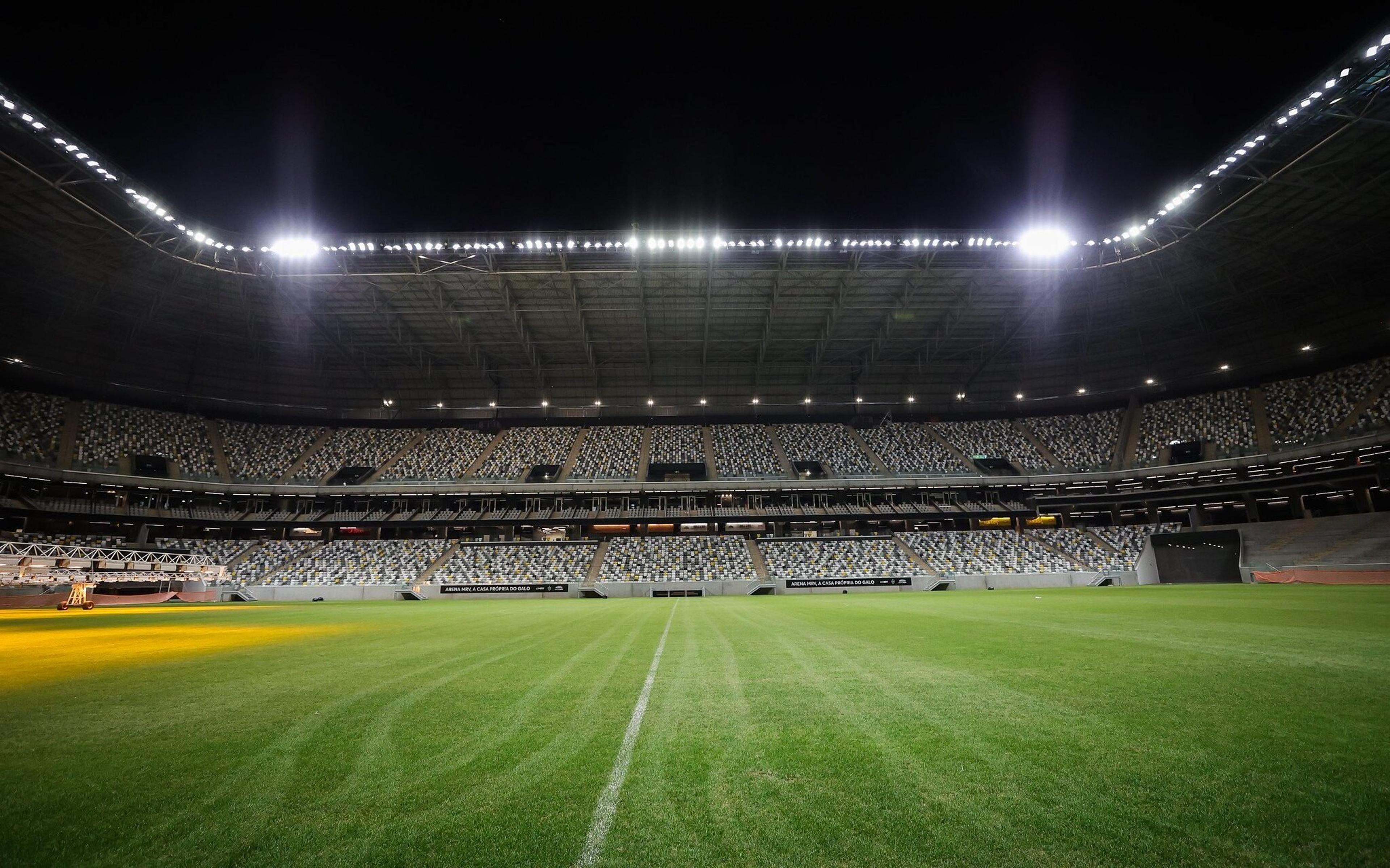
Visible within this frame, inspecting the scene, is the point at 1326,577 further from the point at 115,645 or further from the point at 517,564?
the point at 517,564

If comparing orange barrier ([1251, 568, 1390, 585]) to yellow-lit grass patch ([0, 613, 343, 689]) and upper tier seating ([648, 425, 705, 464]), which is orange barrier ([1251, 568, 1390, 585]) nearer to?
upper tier seating ([648, 425, 705, 464])

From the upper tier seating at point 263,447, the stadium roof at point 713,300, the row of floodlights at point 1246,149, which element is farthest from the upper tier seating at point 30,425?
the row of floodlights at point 1246,149

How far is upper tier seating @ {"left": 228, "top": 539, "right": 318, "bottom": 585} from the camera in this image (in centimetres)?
4134

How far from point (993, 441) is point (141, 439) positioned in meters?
75.0

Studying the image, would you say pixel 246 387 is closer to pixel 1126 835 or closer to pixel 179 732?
pixel 179 732

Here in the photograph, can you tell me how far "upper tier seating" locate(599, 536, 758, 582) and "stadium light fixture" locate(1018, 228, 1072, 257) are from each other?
28.7 metres

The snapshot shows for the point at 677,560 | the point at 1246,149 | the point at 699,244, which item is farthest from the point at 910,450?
the point at 1246,149

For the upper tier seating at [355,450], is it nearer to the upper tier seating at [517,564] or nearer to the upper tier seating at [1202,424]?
the upper tier seating at [517,564]

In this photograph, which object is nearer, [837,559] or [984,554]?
[984,554]

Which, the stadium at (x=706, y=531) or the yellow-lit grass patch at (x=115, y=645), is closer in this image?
the stadium at (x=706, y=531)

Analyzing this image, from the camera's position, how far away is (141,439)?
155 feet

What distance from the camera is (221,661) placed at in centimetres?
941

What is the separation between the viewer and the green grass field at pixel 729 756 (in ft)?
9.22

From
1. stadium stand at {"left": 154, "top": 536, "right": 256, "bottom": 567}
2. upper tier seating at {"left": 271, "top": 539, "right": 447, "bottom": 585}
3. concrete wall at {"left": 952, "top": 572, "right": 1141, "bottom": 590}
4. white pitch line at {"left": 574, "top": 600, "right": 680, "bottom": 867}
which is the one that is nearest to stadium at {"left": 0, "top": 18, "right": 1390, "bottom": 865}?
white pitch line at {"left": 574, "top": 600, "right": 680, "bottom": 867}
